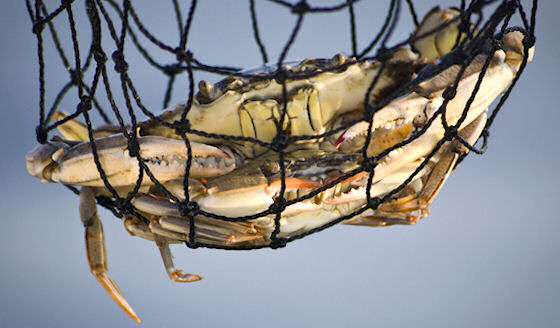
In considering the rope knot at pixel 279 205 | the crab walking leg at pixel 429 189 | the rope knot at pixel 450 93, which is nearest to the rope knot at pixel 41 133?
the rope knot at pixel 279 205

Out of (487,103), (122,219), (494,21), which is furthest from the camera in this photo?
(122,219)

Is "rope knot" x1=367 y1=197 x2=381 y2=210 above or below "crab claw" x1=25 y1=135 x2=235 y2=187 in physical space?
below

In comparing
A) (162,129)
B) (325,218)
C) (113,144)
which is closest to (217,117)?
(162,129)

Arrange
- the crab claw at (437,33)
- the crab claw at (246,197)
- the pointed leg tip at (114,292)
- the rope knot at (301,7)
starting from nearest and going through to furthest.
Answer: the rope knot at (301,7) < the crab claw at (246,197) < the crab claw at (437,33) < the pointed leg tip at (114,292)

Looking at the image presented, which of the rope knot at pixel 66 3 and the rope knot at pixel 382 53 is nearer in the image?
the rope knot at pixel 382 53

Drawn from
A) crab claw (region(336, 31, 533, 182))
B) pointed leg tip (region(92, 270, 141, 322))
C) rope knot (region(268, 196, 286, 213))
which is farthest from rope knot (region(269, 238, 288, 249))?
pointed leg tip (region(92, 270, 141, 322))

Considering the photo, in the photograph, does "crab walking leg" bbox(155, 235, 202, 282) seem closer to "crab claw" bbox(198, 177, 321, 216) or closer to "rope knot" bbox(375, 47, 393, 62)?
"crab claw" bbox(198, 177, 321, 216)

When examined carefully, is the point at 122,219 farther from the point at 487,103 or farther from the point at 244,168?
the point at 487,103

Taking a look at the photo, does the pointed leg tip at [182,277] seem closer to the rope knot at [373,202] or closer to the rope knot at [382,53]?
the rope knot at [373,202]

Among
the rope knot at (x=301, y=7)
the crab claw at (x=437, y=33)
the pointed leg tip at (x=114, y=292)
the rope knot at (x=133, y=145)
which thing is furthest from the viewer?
the pointed leg tip at (x=114, y=292)
